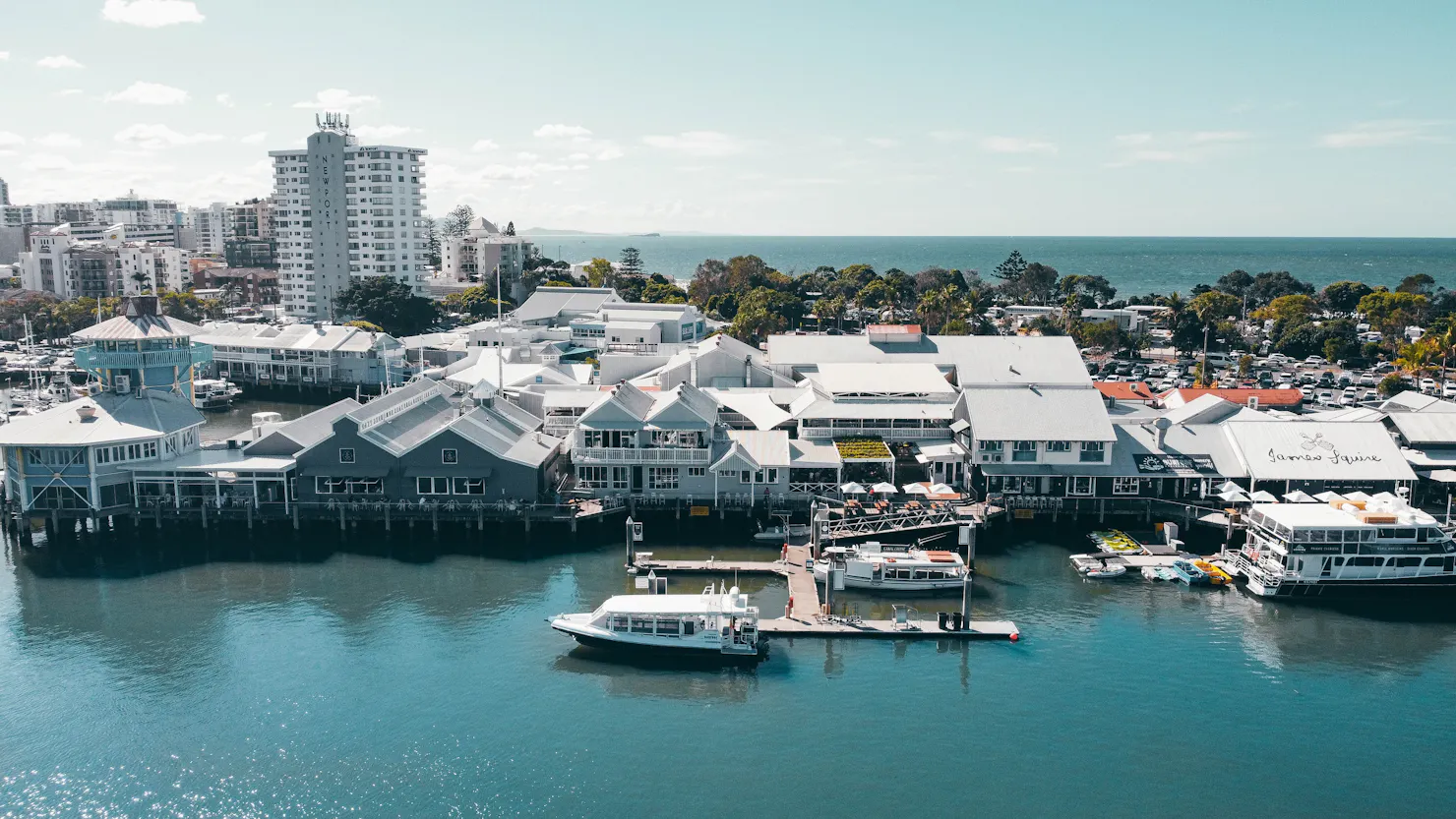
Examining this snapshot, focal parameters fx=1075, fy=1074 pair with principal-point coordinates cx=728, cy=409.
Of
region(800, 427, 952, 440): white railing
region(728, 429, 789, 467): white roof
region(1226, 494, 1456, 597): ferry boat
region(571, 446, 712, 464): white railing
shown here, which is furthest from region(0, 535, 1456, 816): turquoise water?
region(800, 427, 952, 440): white railing

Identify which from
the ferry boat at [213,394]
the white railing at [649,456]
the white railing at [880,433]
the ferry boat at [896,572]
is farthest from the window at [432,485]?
the ferry boat at [213,394]

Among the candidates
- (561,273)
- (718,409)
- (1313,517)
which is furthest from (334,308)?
(1313,517)

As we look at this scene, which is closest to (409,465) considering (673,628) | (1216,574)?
(673,628)

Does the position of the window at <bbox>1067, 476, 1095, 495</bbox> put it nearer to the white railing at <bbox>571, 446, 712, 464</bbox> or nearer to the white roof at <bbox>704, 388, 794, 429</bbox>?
the white roof at <bbox>704, 388, 794, 429</bbox>

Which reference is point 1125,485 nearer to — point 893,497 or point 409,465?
point 893,497

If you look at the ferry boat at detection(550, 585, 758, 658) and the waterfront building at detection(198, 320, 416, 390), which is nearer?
the ferry boat at detection(550, 585, 758, 658)

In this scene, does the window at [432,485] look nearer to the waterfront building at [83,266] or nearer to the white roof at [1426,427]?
the white roof at [1426,427]
